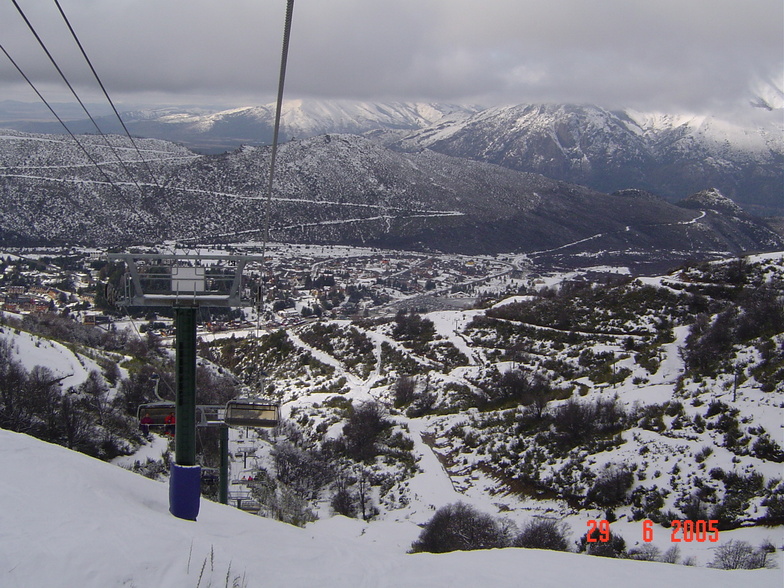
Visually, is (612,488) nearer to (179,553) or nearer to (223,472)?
(223,472)

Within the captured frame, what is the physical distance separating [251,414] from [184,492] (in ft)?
14.9

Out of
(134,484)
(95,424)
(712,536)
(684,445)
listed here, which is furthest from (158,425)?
(684,445)

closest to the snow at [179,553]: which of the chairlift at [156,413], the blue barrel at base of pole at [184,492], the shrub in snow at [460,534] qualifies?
the blue barrel at base of pole at [184,492]

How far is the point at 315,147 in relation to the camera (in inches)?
4951

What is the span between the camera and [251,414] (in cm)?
1403

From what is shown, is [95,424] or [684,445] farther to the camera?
[95,424]

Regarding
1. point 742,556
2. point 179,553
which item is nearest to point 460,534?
point 742,556

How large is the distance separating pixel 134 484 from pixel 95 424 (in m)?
12.4

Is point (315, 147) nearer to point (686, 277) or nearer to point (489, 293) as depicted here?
point (489, 293)

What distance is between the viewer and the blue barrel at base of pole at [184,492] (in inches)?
373

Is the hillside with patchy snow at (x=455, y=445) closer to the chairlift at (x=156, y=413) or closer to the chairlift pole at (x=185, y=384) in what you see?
the chairlift pole at (x=185, y=384)

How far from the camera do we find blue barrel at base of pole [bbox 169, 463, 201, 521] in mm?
9469

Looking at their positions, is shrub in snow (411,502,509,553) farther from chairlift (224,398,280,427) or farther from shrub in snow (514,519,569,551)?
chairlift (224,398,280,427)

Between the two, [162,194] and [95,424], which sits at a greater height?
[162,194]
